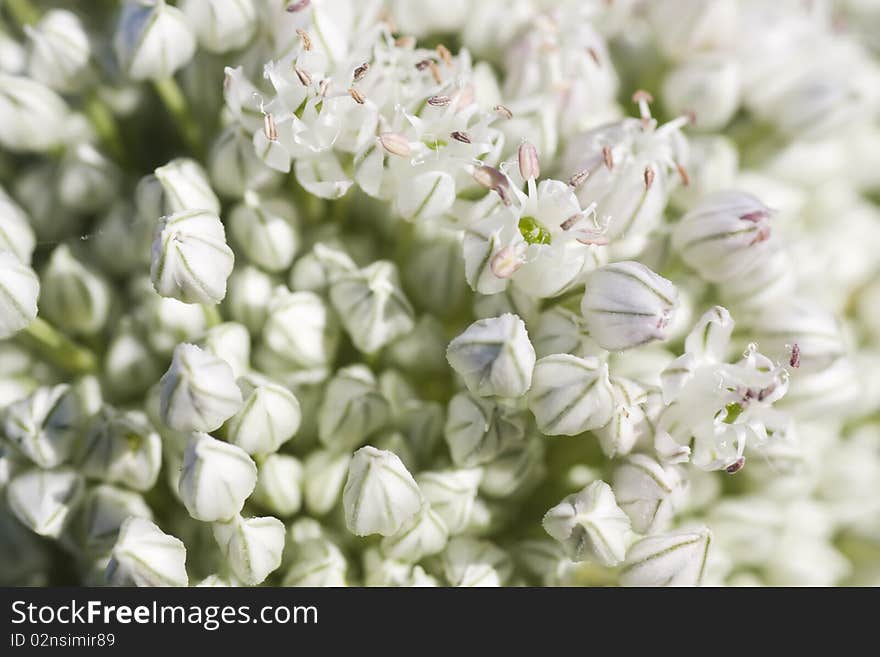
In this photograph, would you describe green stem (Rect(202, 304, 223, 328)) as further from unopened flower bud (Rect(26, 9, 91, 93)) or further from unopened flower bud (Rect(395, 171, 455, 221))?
unopened flower bud (Rect(26, 9, 91, 93))

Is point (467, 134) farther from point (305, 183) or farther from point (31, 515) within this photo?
point (31, 515)

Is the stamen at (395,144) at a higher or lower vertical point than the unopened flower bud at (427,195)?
higher

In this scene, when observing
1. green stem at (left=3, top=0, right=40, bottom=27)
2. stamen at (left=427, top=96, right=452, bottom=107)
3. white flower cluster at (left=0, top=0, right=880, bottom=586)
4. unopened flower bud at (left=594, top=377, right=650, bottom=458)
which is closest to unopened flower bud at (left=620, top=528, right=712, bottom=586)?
white flower cluster at (left=0, top=0, right=880, bottom=586)

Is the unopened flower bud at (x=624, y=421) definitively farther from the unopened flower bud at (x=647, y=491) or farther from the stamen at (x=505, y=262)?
the stamen at (x=505, y=262)

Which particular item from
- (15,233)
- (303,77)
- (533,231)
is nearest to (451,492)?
(533,231)

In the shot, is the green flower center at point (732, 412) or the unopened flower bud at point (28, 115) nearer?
the green flower center at point (732, 412)

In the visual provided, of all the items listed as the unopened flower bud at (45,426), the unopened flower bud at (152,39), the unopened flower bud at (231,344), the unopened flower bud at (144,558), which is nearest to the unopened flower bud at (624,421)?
the unopened flower bud at (231,344)
